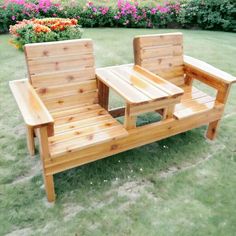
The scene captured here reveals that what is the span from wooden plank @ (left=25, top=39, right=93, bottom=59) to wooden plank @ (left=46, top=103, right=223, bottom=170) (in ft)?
3.10

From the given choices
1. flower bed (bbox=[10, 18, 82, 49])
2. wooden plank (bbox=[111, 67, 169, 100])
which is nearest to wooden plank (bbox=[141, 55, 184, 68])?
wooden plank (bbox=[111, 67, 169, 100])

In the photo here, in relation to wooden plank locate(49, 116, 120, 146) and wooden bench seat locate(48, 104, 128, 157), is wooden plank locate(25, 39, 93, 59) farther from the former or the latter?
wooden plank locate(49, 116, 120, 146)

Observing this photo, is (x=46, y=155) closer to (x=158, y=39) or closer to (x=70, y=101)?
(x=70, y=101)

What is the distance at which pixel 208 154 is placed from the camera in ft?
11.0

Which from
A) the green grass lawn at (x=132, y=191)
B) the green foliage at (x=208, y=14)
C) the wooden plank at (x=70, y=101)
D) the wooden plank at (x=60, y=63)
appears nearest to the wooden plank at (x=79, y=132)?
the wooden plank at (x=70, y=101)

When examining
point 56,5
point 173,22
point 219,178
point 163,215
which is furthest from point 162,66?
point 173,22

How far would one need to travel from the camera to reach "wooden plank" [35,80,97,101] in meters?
2.84

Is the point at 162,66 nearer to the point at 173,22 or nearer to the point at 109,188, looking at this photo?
the point at 109,188

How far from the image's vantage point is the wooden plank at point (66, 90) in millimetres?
2842

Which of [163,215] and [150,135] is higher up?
[150,135]

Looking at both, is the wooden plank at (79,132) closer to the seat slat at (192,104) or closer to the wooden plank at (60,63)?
the wooden plank at (60,63)

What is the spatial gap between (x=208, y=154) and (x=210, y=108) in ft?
1.71

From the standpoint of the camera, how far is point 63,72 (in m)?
2.87

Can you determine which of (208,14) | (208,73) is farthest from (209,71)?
(208,14)
